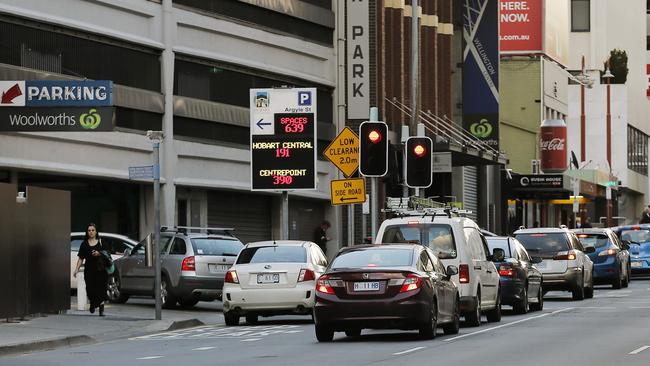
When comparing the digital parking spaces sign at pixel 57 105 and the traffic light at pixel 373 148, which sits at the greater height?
the digital parking spaces sign at pixel 57 105

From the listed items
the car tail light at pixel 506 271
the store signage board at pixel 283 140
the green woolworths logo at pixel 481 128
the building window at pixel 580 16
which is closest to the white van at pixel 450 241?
the car tail light at pixel 506 271

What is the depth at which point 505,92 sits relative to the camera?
80438 millimetres

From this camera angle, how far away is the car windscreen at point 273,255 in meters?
28.2

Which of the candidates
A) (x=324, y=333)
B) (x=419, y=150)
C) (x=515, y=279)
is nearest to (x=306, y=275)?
(x=419, y=150)

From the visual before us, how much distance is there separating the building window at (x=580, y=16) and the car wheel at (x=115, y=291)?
75.9 m

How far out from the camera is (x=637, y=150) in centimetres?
11581

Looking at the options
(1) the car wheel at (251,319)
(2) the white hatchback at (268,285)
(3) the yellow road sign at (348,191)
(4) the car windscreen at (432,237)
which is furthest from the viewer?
(3) the yellow road sign at (348,191)

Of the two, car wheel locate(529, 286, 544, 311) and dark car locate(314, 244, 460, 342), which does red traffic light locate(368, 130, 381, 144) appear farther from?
dark car locate(314, 244, 460, 342)

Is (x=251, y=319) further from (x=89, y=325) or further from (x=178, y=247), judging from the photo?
(x=178, y=247)

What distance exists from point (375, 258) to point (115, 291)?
12.2 m

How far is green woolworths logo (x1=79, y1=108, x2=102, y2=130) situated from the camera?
1163 inches

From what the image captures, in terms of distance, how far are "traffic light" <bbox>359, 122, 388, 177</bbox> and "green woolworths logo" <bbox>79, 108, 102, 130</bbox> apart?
4950mm

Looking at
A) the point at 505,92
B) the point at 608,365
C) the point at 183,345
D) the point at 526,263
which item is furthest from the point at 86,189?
the point at 505,92

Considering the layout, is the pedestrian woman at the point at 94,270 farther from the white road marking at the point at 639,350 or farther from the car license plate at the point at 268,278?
the white road marking at the point at 639,350
